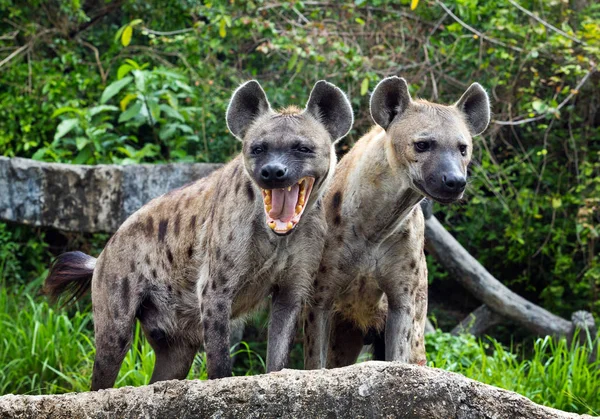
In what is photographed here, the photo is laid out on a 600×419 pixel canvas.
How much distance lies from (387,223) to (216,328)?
99 centimetres

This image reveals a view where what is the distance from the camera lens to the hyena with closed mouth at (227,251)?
4.31m

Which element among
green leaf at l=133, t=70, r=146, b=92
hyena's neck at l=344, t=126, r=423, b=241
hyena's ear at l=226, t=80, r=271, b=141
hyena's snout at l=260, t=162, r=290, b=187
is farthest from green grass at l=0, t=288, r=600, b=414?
hyena's snout at l=260, t=162, r=290, b=187

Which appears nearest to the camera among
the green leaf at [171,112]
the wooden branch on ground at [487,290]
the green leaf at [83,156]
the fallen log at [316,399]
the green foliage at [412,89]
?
the fallen log at [316,399]

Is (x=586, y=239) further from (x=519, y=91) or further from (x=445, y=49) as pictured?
(x=445, y=49)

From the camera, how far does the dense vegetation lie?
7.95 meters

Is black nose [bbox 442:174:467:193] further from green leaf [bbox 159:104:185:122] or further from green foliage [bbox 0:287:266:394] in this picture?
green leaf [bbox 159:104:185:122]

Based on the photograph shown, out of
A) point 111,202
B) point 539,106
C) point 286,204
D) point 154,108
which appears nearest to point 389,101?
point 286,204

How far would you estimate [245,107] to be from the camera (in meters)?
4.64

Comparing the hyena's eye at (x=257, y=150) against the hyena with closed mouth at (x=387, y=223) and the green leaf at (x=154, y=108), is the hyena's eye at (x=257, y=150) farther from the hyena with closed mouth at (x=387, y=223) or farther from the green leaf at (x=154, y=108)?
the green leaf at (x=154, y=108)

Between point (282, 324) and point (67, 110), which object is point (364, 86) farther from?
point (282, 324)

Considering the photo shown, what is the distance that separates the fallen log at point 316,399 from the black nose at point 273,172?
3.56 feet

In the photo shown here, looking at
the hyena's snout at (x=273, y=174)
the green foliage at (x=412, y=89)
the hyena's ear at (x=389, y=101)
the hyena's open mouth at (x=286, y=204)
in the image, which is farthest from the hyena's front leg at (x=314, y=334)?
the green foliage at (x=412, y=89)

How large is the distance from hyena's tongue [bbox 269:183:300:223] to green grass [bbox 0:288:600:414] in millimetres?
2741

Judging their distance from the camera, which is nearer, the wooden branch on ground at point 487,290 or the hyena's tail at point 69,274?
the hyena's tail at point 69,274
